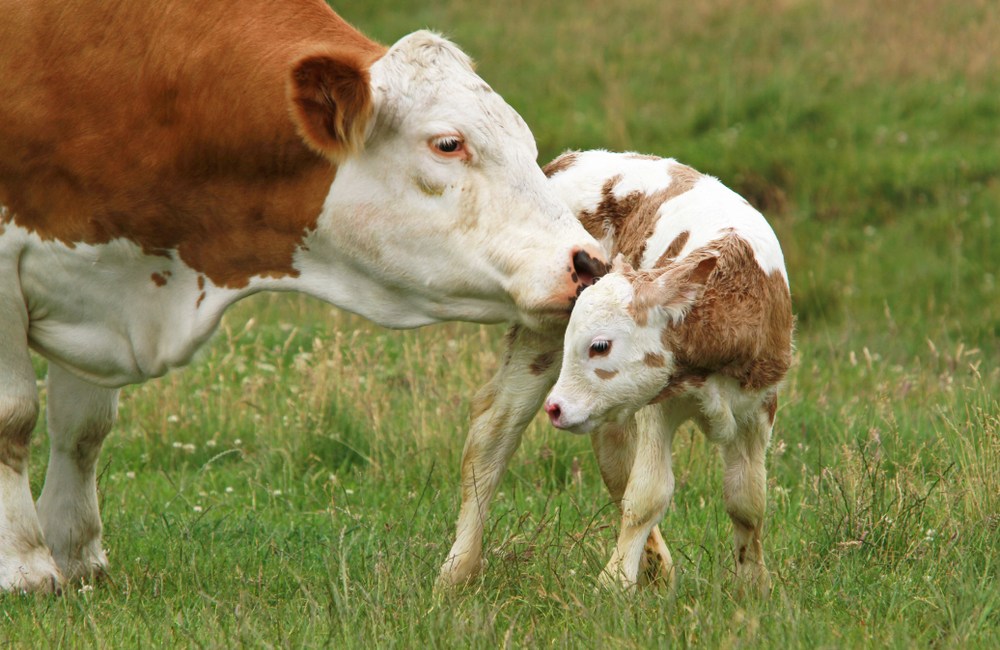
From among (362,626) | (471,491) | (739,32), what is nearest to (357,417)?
(471,491)

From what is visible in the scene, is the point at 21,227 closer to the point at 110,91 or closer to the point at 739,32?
the point at 110,91

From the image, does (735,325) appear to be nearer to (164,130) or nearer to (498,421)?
(498,421)

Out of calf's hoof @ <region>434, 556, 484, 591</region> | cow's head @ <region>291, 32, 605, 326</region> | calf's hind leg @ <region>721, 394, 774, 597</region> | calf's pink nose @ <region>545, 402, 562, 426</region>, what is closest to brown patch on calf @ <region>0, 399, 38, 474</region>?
cow's head @ <region>291, 32, 605, 326</region>

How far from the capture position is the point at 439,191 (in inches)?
184

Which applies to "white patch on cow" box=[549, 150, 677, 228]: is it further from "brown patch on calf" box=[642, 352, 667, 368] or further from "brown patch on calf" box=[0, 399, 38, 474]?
"brown patch on calf" box=[0, 399, 38, 474]

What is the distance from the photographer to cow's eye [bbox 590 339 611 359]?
14.2ft


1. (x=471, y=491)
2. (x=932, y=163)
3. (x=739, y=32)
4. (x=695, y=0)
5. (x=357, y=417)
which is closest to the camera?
(x=471, y=491)

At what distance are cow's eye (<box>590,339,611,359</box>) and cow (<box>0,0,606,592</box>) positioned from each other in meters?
0.19

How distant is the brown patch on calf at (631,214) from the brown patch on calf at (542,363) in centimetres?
43

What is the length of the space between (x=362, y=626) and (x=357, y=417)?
2835mm

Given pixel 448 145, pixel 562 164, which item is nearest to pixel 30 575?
pixel 448 145

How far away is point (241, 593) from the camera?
4.55 m

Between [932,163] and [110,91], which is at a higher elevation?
[110,91]

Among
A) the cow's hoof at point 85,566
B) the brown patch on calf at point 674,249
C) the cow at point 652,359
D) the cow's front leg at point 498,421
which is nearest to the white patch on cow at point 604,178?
the cow at point 652,359
